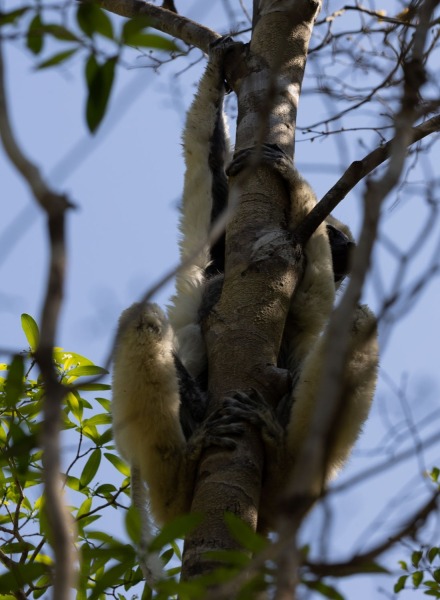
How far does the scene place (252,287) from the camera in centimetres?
451

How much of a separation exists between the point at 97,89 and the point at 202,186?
3.71 m

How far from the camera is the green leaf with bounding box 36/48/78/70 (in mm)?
2549

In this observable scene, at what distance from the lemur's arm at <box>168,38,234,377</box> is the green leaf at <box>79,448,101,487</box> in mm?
965

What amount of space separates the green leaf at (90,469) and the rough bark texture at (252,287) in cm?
118

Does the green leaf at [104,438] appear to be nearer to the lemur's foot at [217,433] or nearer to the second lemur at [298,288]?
the second lemur at [298,288]

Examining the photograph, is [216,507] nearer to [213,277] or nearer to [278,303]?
[278,303]

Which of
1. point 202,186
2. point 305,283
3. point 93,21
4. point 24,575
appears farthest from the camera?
point 202,186

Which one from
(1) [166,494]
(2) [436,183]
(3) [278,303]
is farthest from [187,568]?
(2) [436,183]

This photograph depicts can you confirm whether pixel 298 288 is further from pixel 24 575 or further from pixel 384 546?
pixel 384 546

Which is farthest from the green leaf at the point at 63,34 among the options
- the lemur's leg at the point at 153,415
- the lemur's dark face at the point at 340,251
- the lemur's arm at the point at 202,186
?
the lemur's dark face at the point at 340,251

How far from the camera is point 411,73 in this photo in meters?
2.13

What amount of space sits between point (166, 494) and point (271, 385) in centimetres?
78

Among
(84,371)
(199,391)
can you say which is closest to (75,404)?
(84,371)

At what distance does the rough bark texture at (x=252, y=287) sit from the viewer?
12.2 ft
